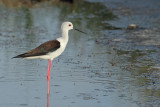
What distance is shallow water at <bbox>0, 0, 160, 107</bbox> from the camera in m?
6.77

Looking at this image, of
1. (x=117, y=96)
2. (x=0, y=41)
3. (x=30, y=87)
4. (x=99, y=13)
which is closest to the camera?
(x=117, y=96)

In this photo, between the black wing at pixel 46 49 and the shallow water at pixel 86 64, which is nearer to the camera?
the shallow water at pixel 86 64

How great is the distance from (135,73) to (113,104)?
225 cm

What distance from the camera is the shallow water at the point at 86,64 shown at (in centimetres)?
677

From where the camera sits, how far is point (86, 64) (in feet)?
30.7

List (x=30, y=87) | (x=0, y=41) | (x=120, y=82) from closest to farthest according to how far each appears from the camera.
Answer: (x=30, y=87), (x=120, y=82), (x=0, y=41)

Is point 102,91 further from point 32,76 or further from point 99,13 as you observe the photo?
point 99,13

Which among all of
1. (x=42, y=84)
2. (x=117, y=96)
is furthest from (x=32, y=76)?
(x=117, y=96)

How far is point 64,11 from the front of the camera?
66.4ft

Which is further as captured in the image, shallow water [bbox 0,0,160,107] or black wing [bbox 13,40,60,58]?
black wing [bbox 13,40,60,58]

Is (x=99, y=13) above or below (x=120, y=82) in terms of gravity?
above

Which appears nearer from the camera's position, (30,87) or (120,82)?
(30,87)

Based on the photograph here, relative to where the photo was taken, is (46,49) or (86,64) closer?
(46,49)

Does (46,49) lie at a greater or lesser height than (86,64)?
greater
